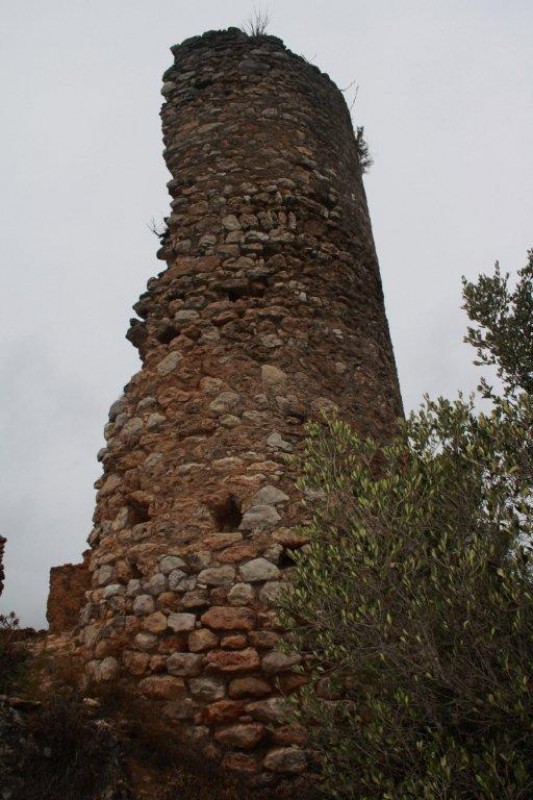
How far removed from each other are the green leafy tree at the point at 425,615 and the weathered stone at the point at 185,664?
71cm

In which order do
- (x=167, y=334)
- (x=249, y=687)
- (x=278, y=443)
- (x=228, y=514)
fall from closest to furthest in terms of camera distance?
(x=249, y=687) < (x=228, y=514) < (x=278, y=443) < (x=167, y=334)

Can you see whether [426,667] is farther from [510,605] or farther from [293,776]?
[293,776]

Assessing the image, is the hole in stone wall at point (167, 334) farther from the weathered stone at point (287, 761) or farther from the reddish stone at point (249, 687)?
the weathered stone at point (287, 761)

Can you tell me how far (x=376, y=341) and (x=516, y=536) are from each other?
122 inches

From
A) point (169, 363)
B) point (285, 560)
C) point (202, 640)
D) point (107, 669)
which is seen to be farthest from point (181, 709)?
point (169, 363)

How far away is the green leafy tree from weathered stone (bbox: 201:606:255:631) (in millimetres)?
340

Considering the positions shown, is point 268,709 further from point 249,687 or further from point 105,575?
point 105,575

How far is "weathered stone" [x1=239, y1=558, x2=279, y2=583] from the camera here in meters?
4.54

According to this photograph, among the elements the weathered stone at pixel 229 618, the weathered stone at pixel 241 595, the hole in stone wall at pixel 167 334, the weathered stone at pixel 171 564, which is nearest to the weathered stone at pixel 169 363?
the hole in stone wall at pixel 167 334

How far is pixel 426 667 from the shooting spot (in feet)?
11.1

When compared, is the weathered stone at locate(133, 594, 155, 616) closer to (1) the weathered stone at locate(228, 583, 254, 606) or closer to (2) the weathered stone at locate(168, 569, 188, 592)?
(2) the weathered stone at locate(168, 569, 188, 592)

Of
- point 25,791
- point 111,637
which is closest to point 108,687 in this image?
point 111,637

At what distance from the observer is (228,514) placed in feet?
16.2

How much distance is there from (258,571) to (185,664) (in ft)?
2.45
